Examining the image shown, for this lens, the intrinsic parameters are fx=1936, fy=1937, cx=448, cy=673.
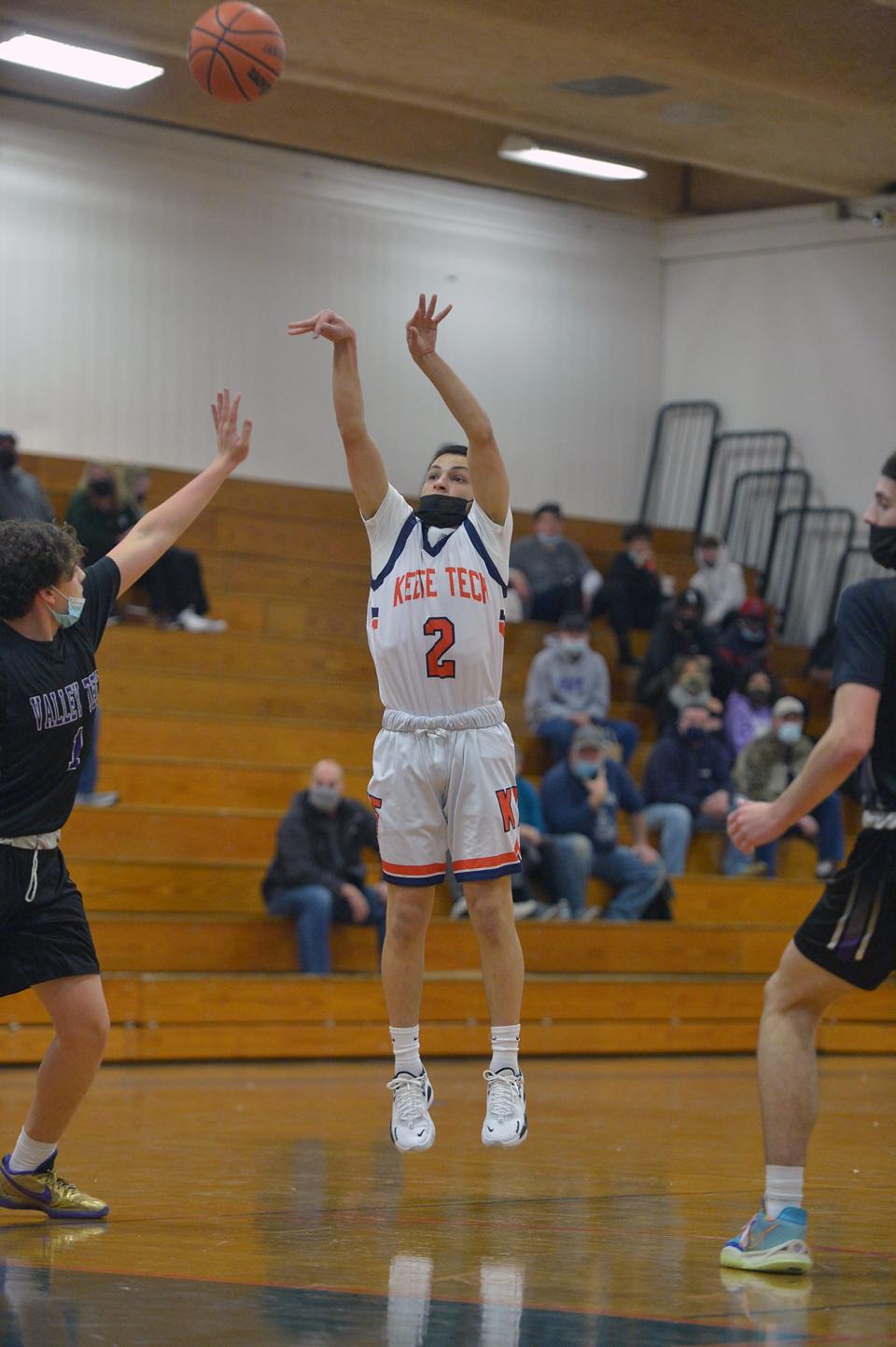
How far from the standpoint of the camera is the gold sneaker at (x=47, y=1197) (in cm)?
515

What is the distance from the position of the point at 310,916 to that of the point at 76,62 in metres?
6.54

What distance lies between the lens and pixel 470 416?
5.78 metres

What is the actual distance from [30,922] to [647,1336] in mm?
2061

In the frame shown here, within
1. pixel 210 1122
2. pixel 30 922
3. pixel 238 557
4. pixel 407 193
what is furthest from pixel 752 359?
pixel 30 922

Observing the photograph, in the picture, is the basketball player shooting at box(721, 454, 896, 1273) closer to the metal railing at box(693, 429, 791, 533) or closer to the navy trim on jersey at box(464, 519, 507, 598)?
the navy trim on jersey at box(464, 519, 507, 598)

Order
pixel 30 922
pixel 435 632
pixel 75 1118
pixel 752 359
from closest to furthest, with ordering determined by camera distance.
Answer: pixel 30 922 → pixel 435 632 → pixel 75 1118 → pixel 752 359

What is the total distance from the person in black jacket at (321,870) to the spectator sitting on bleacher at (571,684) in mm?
2855

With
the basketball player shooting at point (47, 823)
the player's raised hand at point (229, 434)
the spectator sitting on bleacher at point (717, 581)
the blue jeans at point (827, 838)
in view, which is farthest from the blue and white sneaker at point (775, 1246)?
the spectator sitting on bleacher at point (717, 581)

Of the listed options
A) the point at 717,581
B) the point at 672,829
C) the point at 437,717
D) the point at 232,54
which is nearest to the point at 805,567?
the point at 717,581

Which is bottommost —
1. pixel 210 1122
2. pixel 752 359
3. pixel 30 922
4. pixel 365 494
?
pixel 210 1122

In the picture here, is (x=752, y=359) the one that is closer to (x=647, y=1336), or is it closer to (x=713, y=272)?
(x=713, y=272)

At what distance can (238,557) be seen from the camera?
586 inches

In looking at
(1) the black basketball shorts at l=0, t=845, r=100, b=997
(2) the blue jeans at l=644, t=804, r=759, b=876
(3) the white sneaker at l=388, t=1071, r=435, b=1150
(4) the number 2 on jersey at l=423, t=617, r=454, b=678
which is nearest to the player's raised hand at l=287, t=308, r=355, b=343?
(4) the number 2 on jersey at l=423, t=617, r=454, b=678

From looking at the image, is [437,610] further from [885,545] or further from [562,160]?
[562,160]
